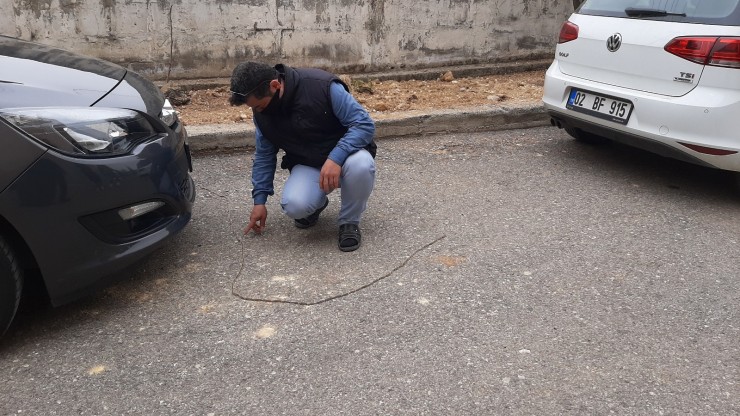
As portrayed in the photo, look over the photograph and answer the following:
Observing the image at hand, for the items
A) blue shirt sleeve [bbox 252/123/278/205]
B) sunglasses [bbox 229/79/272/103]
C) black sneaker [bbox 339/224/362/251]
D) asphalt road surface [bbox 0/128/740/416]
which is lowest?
asphalt road surface [bbox 0/128/740/416]

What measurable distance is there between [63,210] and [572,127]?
3740 mm

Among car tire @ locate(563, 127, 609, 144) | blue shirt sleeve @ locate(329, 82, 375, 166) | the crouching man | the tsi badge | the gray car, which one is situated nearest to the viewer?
the gray car

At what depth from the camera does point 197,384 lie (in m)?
2.57

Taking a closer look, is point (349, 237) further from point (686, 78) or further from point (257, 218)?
point (686, 78)

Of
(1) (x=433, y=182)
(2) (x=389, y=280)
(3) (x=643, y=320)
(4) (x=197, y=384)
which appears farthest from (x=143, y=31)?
(3) (x=643, y=320)

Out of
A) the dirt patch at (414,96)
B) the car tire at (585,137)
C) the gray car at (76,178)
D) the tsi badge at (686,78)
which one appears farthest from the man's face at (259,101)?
the car tire at (585,137)

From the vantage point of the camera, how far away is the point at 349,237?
3674mm

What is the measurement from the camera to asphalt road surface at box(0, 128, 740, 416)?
2.52 m

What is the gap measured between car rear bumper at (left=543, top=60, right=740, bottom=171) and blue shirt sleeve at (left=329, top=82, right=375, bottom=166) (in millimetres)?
1934

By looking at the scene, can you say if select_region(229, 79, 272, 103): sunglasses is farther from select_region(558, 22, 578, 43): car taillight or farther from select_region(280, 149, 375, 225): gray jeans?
select_region(558, 22, 578, 43): car taillight

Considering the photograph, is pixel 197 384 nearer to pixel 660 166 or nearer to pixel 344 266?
pixel 344 266

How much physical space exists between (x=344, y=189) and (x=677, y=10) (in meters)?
2.47

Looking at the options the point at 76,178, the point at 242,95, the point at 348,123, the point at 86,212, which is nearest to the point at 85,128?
the point at 76,178

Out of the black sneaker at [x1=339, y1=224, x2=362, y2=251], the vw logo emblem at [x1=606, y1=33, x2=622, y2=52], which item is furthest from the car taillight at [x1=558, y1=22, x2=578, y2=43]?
the black sneaker at [x1=339, y1=224, x2=362, y2=251]
